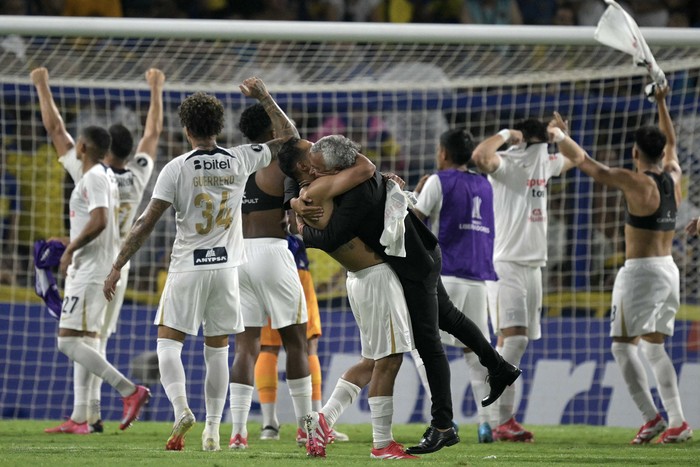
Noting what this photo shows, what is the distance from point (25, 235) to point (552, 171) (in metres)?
5.99

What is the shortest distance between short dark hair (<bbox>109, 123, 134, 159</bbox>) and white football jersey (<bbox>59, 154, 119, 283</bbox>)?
12.0 inches

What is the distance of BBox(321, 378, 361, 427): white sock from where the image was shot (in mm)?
6578

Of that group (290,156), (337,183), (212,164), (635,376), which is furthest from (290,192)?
(635,376)

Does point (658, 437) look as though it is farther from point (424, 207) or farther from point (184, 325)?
point (184, 325)

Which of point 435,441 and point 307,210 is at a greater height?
point 307,210

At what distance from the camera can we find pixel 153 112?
355 inches

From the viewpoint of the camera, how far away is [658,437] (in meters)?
9.03

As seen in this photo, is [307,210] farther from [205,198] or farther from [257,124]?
[257,124]

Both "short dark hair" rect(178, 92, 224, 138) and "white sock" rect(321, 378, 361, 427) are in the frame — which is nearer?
"white sock" rect(321, 378, 361, 427)

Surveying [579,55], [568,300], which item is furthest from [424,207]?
[579,55]

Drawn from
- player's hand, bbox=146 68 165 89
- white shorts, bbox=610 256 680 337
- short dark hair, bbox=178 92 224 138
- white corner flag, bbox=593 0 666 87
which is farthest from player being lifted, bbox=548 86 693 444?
player's hand, bbox=146 68 165 89

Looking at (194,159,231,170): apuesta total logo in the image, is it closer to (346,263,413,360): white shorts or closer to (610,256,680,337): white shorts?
(346,263,413,360): white shorts

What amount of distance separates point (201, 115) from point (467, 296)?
2.66m

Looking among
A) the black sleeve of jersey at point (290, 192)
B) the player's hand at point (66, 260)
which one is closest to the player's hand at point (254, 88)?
the black sleeve of jersey at point (290, 192)
